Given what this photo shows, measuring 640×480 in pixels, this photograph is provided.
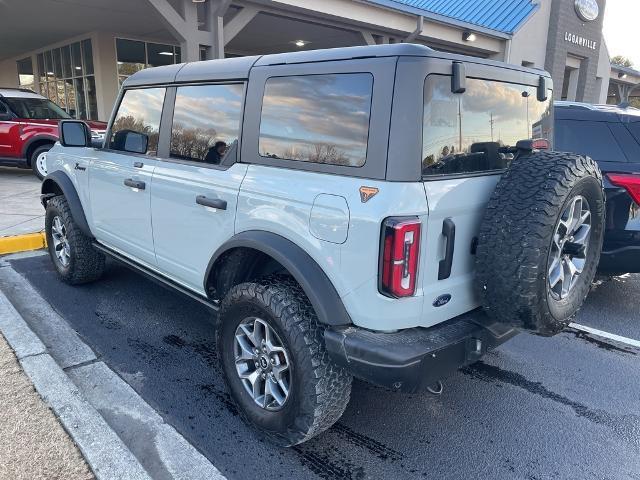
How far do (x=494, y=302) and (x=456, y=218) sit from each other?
0.43 meters

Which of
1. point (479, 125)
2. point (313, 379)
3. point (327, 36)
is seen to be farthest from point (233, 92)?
point (327, 36)

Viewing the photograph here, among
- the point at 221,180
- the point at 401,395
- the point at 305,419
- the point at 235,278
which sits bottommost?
the point at 401,395

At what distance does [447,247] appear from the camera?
2289 mm

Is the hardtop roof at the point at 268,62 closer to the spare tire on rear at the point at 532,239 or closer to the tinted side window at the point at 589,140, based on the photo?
the spare tire on rear at the point at 532,239

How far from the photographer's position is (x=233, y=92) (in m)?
2.95

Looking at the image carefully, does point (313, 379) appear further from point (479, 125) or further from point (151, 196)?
point (151, 196)

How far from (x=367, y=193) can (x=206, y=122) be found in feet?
A: 4.59

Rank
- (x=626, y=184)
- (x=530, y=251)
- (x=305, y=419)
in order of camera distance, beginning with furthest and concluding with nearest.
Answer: (x=626, y=184) → (x=305, y=419) → (x=530, y=251)

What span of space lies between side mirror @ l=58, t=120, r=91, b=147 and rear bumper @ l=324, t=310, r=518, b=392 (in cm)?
312

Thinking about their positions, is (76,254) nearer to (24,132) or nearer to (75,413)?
(75,413)

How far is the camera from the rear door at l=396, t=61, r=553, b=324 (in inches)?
88.3

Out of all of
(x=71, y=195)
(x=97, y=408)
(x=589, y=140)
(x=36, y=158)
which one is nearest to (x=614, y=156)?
(x=589, y=140)

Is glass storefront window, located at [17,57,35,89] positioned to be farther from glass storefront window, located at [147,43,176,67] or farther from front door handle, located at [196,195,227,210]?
front door handle, located at [196,195,227,210]

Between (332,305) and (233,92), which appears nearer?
(332,305)
